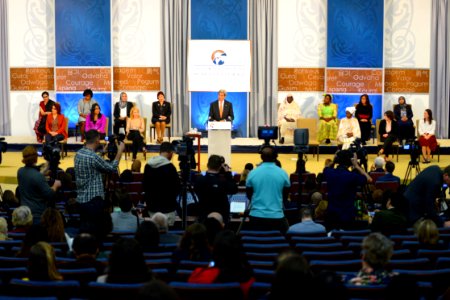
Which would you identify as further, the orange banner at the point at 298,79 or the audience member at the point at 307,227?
the orange banner at the point at 298,79

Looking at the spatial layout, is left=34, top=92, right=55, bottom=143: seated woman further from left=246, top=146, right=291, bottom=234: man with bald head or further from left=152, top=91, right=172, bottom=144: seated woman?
left=246, top=146, right=291, bottom=234: man with bald head

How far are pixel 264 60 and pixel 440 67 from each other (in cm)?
406

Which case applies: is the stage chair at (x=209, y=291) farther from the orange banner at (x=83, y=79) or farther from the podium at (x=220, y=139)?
the orange banner at (x=83, y=79)

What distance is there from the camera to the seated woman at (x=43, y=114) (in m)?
16.6

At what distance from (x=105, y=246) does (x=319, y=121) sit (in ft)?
38.0

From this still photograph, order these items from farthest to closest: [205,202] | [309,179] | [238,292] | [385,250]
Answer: [309,179] → [205,202] → [385,250] → [238,292]

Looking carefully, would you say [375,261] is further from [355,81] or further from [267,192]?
[355,81]

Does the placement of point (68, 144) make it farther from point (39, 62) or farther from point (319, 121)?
point (319, 121)

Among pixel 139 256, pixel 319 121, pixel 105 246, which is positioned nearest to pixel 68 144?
pixel 319 121

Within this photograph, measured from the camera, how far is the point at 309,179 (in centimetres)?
983

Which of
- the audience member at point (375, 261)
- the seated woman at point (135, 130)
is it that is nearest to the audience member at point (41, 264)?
the audience member at point (375, 261)

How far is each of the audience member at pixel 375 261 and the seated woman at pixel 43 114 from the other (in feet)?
41.2

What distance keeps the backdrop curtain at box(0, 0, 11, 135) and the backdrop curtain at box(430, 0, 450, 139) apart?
390 inches

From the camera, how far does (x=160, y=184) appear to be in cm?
812
